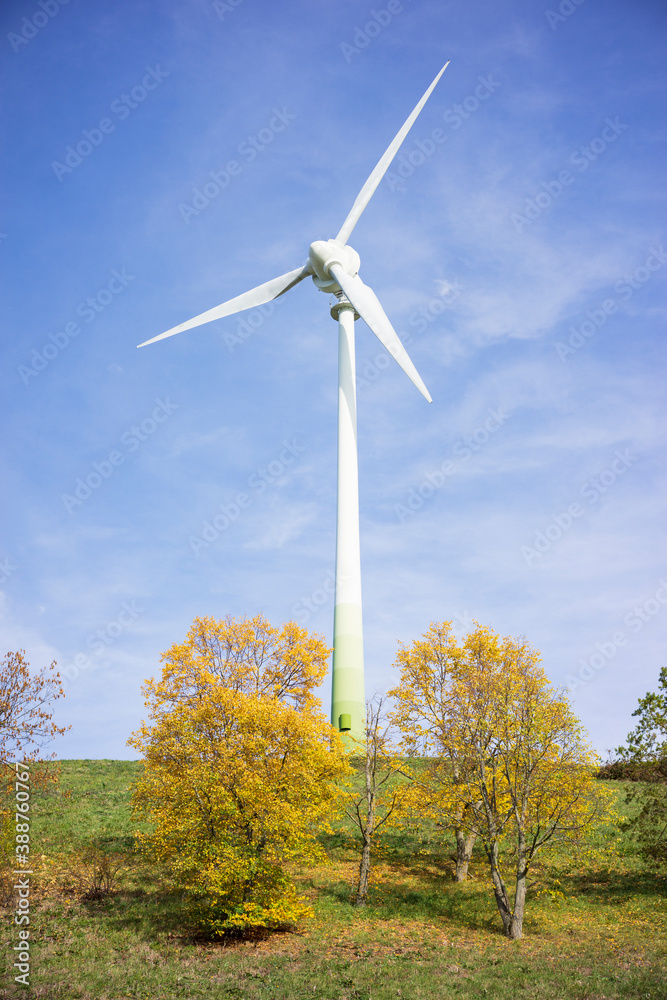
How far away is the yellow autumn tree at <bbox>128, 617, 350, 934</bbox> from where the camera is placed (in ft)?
86.2

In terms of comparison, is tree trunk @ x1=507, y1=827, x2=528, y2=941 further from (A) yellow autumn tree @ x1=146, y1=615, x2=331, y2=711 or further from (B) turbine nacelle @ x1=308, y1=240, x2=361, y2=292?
(B) turbine nacelle @ x1=308, y1=240, x2=361, y2=292

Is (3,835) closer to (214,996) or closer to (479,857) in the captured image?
(214,996)

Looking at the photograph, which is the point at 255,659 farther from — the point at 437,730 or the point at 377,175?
the point at 377,175

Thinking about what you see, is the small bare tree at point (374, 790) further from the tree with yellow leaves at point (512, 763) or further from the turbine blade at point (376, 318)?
the turbine blade at point (376, 318)

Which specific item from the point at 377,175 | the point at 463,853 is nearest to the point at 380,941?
the point at 463,853

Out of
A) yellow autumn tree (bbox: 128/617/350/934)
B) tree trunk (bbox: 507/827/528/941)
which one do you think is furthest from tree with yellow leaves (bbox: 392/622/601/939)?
yellow autumn tree (bbox: 128/617/350/934)

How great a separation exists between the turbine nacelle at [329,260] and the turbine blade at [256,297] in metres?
1.10

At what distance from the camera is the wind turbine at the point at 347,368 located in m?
46.5

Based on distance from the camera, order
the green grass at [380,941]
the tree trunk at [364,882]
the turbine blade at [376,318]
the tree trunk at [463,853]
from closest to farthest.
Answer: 1. the green grass at [380,941]
2. the tree trunk at [364,882]
3. the tree trunk at [463,853]
4. the turbine blade at [376,318]

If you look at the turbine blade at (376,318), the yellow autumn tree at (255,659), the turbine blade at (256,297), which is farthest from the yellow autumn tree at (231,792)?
the turbine blade at (256,297)

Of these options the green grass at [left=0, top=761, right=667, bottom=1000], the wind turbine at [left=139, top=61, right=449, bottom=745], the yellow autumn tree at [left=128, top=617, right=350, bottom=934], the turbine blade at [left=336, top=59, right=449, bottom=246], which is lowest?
the green grass at [left=0, top=761, right=667, bottom=1000]

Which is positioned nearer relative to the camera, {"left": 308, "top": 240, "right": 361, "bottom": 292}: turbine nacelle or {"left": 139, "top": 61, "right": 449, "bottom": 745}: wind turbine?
{"left": 139, "top": 61, "right": 449, "bottom": 745}: wind turbine

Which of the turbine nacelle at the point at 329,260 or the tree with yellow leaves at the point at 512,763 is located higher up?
the turbine nacelle at the point at 329,260

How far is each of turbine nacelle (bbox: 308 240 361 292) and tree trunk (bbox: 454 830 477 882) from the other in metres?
39.8
